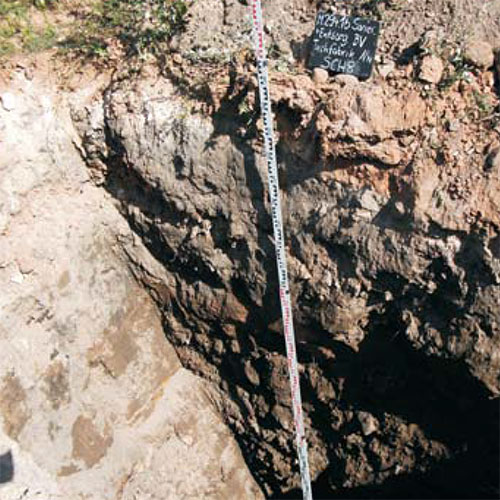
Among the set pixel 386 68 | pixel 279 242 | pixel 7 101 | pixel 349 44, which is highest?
pixel 349 44

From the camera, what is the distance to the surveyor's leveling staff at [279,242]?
3.62 m

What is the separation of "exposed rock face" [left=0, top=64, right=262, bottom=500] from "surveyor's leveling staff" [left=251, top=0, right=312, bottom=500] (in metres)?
0.77

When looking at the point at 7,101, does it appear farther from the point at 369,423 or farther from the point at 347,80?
the point at 369,423

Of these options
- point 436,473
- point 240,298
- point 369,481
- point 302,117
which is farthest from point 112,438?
point 302,117

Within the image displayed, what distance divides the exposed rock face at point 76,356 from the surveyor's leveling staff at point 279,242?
77 cm

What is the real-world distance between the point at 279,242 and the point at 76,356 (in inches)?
72.3

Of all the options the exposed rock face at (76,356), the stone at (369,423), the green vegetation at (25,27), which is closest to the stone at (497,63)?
the stone at (369,423)

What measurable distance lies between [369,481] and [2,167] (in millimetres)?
3943

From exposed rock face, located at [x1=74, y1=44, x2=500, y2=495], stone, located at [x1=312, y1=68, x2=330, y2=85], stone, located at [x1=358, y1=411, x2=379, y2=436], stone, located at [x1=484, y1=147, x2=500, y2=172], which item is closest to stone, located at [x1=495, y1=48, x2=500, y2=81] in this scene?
exposed rock face, located at [x1=74, y1=44, x2=500, y2=495]

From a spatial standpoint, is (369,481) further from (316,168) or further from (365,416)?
(316,168)

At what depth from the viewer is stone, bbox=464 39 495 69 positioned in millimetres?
3504

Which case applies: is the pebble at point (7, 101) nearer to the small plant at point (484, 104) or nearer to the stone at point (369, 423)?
the small plant at point (484, 104)

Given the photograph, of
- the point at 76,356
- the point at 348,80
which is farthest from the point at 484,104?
the point at 76,356

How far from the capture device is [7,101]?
13.4ft
